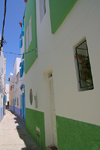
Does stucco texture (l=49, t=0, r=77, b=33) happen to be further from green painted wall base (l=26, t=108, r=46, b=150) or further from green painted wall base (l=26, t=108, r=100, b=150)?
green painted wall base (l=26, t=108, r=46, b=150)

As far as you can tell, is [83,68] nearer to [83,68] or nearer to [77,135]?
[83,68]

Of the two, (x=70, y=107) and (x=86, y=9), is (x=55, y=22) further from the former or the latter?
(x=70, y=107)

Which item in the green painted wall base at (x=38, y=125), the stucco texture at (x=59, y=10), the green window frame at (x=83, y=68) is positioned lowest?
the green painted wall base at (x=38, y=125)

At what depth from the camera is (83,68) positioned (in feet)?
8.26

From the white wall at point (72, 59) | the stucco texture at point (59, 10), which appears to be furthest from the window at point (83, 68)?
the stucco texture at point (59, 10)

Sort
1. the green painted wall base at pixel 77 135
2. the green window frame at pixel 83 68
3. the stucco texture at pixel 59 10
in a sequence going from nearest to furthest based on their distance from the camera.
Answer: the green painted wall base at pixel 77 135
the green window frame at pixel 83 68
the stucco texture at pixel 59 10

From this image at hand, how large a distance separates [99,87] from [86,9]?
1375 millimetres

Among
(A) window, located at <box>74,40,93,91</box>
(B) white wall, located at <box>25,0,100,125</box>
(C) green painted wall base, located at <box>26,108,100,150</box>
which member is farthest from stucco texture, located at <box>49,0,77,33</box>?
(C) green painted wall base, located at <box>26,108,100,150</box>

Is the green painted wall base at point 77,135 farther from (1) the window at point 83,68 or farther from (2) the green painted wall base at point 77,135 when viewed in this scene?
(1) the window at point 83,68

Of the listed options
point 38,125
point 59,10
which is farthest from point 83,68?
point 38,125

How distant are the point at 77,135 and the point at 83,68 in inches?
49.8

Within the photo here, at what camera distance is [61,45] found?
3.29 metres

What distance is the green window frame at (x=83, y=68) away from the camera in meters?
2.42

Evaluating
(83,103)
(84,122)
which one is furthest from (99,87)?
(84,122)
